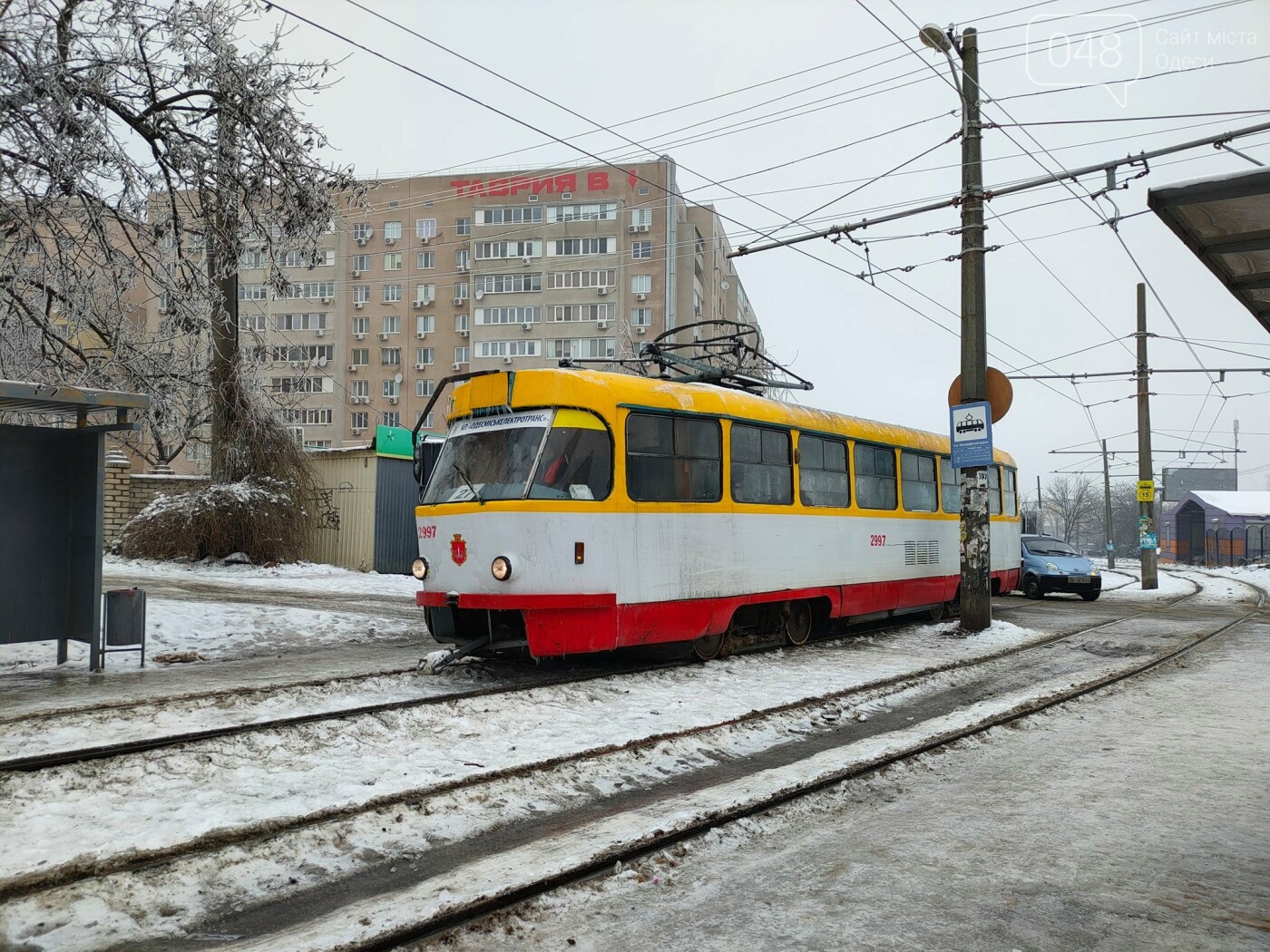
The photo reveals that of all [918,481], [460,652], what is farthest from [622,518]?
[918,481]

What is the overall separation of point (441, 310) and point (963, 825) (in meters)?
62.2

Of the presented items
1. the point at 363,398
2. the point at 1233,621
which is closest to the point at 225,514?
the point at 1233,621

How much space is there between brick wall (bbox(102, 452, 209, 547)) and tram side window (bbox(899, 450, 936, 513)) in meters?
21.1

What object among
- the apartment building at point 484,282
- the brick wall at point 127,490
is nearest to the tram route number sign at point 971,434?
the brick wall at point 127,490

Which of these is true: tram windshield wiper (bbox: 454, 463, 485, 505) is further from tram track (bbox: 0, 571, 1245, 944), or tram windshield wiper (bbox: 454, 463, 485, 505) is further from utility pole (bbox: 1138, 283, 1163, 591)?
utility pole (bbox: 1138, 283, 1163, 591)

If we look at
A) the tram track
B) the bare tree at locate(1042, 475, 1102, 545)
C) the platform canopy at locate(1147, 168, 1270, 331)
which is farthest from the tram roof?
the bare tree at locate(1042, 475, 1102, 545)

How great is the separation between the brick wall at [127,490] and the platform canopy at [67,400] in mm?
19500

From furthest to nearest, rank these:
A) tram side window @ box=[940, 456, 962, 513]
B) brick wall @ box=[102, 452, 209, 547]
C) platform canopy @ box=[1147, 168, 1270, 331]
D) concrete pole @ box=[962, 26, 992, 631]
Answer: brick wall @ box=[102, 452, 209, 547] < tram side window @ box=[940, 456, 962, 513] < concrete pole @ box=[962, 26, 992, 631] < platform canopy @ box=[1147, 168, 1270, 331]

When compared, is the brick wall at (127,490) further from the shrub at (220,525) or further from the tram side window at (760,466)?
the tram side window at (760,466)

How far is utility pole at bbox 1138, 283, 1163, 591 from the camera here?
27.2 m

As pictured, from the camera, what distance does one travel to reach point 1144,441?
28688 millimetres

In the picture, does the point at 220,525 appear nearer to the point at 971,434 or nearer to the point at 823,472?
the point at 823,472

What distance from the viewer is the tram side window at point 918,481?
14422 millimetres

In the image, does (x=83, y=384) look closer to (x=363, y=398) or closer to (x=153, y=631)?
(x=153, y=631)
